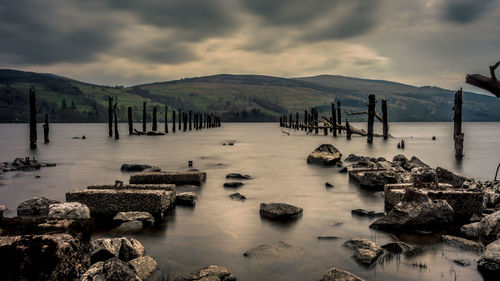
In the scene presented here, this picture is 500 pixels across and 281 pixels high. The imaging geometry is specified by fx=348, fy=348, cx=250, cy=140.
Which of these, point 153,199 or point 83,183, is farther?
point 83,183

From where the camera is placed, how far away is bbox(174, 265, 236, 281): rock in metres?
5.13

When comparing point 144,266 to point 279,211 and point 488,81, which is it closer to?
point 279,211

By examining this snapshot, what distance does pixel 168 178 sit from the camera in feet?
43.6

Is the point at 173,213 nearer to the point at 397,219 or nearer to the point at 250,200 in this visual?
the point at 250,200

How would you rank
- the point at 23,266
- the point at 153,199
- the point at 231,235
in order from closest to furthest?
the point at 23,266, the point at 231,235, the point at 153,199

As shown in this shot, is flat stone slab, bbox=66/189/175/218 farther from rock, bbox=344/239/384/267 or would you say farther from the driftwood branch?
the driftwood branch

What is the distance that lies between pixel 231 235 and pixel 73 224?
11.5 feet

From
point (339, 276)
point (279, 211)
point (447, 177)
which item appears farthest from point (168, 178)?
point (447, 177)

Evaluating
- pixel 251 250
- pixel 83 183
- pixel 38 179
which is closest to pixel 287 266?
pixel 251 250

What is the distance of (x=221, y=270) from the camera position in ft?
17.7

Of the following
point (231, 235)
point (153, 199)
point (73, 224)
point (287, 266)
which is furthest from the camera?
point (153, 199)

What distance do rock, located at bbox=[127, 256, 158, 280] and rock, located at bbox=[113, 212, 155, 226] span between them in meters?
2.51

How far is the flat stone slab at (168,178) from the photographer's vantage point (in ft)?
41.3

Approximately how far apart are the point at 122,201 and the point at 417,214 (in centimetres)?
726
